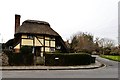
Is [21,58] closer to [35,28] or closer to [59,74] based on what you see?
[59,74]

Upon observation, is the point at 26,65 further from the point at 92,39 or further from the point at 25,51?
the point at 92,39

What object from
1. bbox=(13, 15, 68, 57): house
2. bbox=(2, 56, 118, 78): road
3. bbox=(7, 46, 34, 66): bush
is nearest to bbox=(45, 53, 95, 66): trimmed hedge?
bbox=(7, 46, 34, 66): bush

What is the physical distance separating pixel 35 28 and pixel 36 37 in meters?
2.46

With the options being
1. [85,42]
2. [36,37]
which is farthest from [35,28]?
[85,42]

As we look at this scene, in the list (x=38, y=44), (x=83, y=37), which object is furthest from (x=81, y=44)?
(x=38, y=44)

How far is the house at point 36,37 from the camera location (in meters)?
38.5

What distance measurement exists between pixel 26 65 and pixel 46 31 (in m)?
13.3

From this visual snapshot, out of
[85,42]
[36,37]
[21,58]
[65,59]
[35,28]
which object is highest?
[35,28]

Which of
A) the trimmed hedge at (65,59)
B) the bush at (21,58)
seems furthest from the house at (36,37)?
the trimmed hedge at (65,59)

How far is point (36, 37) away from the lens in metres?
39.4

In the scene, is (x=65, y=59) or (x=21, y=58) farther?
(x=65, y=59)

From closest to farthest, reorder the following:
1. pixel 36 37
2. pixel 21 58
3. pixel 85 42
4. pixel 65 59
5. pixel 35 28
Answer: pixel 21 58, pixel 65 59, pixel 36 37, pixel 35 28, pixel 85 42

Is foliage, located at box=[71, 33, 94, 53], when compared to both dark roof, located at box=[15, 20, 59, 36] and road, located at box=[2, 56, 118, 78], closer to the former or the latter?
dark roof, located at box=[15, 20, 59, 36]

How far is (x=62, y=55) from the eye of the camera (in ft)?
96.7
